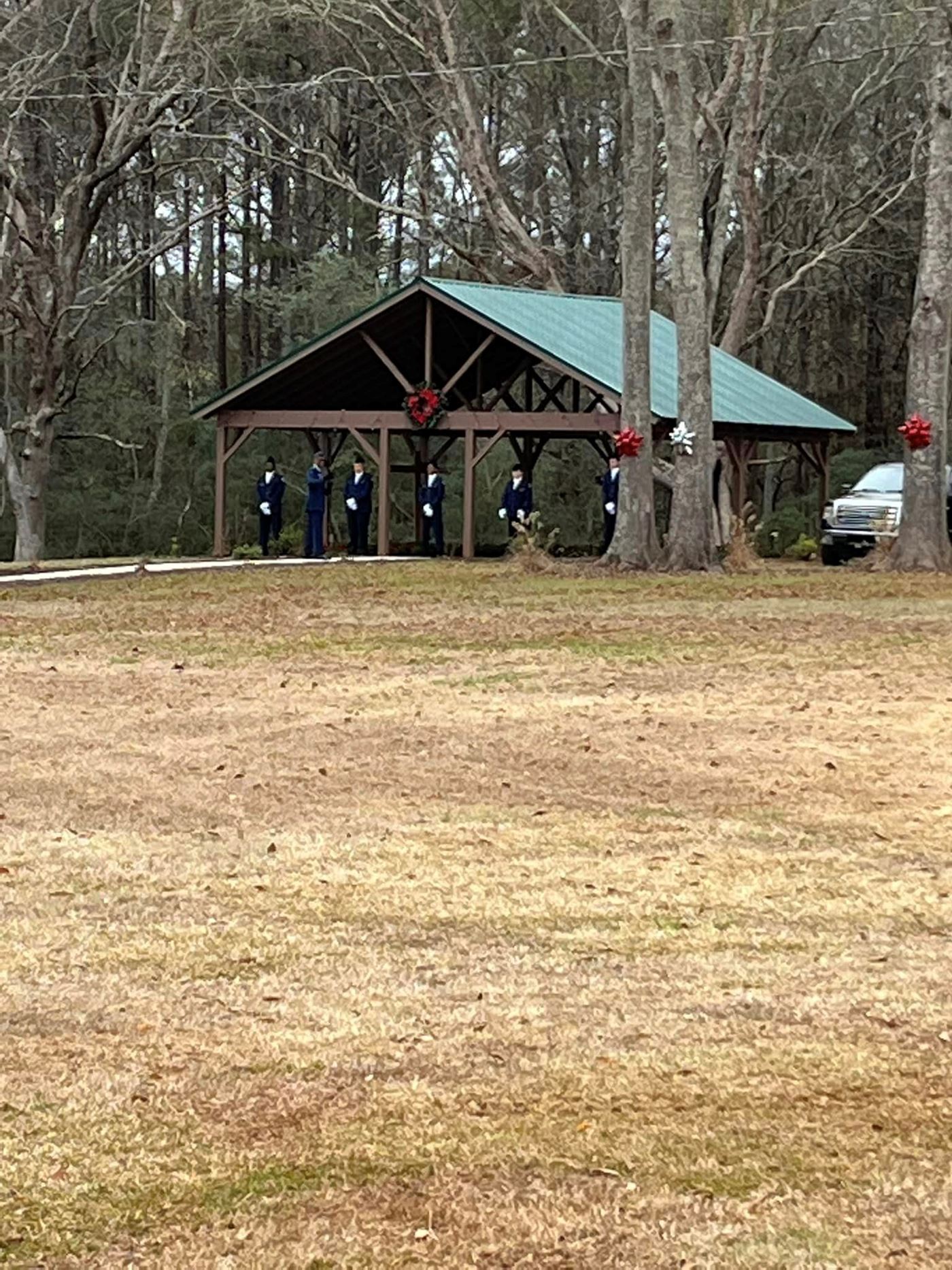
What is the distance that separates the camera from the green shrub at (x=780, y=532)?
44.0 metres

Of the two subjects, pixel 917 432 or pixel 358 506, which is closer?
pixel 917 432

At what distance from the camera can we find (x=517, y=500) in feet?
119

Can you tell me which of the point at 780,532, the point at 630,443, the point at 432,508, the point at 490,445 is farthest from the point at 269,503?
the point at 780,532

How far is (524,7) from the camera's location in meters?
45.7

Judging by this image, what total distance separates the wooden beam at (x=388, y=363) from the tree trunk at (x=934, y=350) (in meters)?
8.13

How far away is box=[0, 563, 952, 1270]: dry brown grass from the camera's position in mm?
5180

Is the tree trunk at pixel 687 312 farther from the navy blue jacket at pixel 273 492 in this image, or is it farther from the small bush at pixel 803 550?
the navy blue jacket at pixel 273 492

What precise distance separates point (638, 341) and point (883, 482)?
249 inches

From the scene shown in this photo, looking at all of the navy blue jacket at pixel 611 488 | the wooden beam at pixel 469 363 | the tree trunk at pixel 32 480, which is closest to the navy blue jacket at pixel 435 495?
the wooden beam at pixel 469 363

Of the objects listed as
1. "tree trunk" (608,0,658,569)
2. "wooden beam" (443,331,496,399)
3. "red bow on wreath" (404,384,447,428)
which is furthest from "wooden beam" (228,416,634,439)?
"tree trunk" (608,0,658,569)

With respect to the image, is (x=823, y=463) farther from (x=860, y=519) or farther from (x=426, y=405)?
(x=426, y=405)

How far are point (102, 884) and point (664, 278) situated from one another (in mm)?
44821

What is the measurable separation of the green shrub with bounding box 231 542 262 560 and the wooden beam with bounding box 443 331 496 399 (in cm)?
430

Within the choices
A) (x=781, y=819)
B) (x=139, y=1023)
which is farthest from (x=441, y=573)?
(x=139, y=1023)
